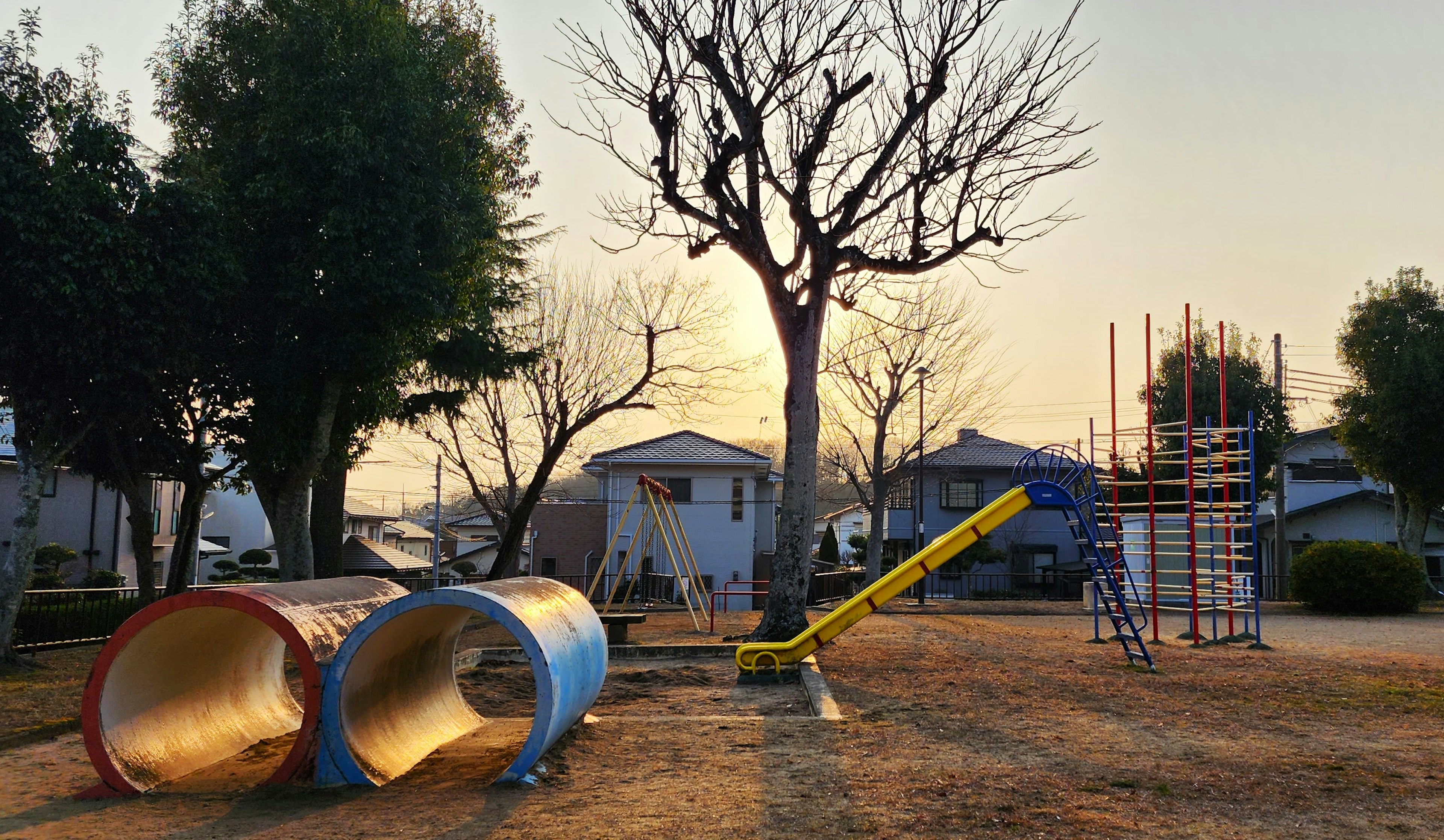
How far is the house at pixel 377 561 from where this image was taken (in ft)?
120

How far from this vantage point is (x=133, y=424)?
49.9 feet

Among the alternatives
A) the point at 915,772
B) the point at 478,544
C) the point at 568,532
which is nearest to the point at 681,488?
the point at 568,532

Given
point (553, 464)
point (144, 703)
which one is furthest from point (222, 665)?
point (553, 464)

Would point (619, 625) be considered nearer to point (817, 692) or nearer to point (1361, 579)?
point (817, 692)

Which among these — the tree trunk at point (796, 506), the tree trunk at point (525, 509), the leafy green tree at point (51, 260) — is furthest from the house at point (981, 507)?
the leafy green tree at point (51, 260)

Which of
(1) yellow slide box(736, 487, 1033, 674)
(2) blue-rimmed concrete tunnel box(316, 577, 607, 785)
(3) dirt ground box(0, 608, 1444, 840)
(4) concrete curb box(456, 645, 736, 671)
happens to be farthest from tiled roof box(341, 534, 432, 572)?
(3) dirt ground box(0, 608, 1444, 840)

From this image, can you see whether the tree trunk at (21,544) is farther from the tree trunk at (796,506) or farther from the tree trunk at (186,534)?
the tree trunk at (796,506)

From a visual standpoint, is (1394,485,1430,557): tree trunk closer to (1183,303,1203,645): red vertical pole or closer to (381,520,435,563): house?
(1183,303,1203,645): red vertical pole

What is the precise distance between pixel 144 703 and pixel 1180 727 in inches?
315

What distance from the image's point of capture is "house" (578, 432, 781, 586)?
3891cm

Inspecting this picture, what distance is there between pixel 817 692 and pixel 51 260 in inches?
403

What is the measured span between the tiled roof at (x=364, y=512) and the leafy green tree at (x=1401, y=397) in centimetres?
4962

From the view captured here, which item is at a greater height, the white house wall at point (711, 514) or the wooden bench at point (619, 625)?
the white house wall at point (711, 514)

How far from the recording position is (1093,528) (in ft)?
44.9
